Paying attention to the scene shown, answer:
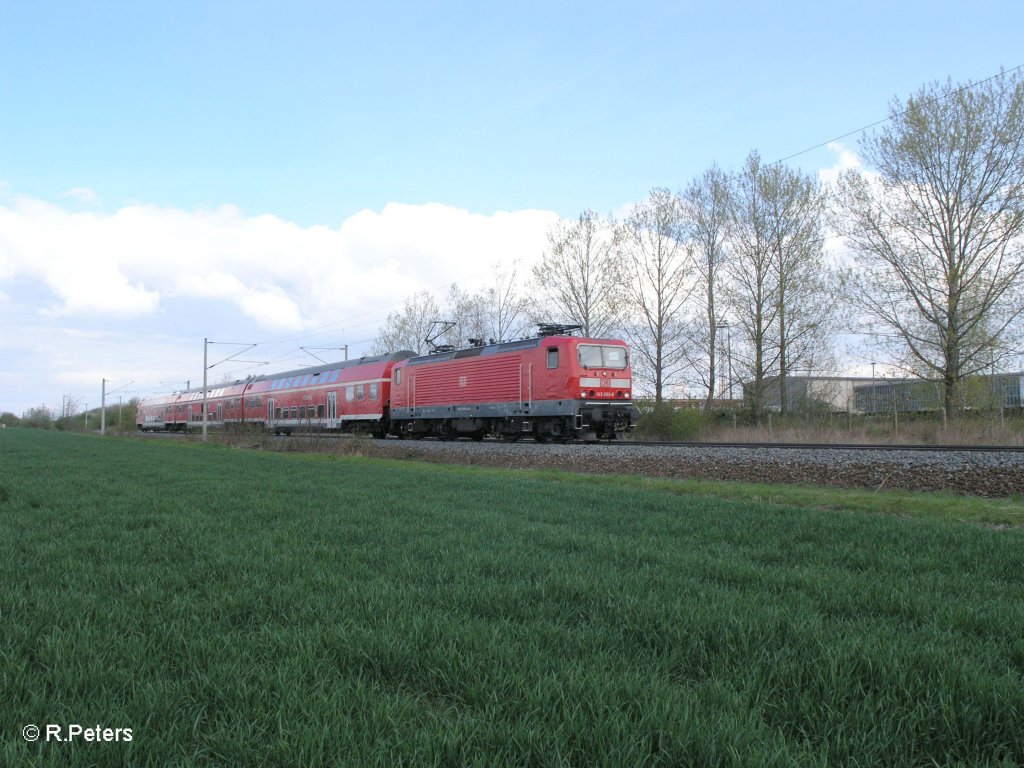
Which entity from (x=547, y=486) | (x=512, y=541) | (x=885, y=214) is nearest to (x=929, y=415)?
(x=885, y=214)

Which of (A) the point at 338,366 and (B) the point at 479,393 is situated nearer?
(B) the point at 479,393

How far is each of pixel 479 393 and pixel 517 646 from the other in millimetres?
23385

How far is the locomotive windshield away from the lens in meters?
23.3

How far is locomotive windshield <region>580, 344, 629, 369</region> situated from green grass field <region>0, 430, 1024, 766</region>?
17.0 m

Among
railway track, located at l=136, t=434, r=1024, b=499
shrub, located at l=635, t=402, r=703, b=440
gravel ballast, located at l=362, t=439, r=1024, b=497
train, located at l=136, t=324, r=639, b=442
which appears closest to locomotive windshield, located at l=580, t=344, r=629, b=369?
train, located at l=136, t=324, r=639, b=442

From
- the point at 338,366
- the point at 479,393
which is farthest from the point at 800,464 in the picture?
the point at 338,366

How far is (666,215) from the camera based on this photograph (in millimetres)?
37469

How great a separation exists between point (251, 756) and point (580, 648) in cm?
148

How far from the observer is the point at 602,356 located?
23.9 m

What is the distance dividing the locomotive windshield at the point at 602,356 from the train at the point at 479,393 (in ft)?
0.11

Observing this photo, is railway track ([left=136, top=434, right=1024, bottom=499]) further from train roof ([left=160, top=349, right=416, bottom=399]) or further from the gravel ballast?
train roof ([left=160, top=349, right=416, bottom=399])

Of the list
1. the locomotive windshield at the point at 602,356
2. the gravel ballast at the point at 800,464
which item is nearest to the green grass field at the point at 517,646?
the gravel ballast at the point at 800,464

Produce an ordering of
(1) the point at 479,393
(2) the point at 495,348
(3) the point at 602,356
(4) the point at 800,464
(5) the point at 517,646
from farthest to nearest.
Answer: (1) the point at 479,393 < (2) the point at 495,348 < (3) the point at 602,356 < (4) the point at 800,464 < (5) the point at 517,646

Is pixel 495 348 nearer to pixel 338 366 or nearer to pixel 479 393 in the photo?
pixel 479 393
